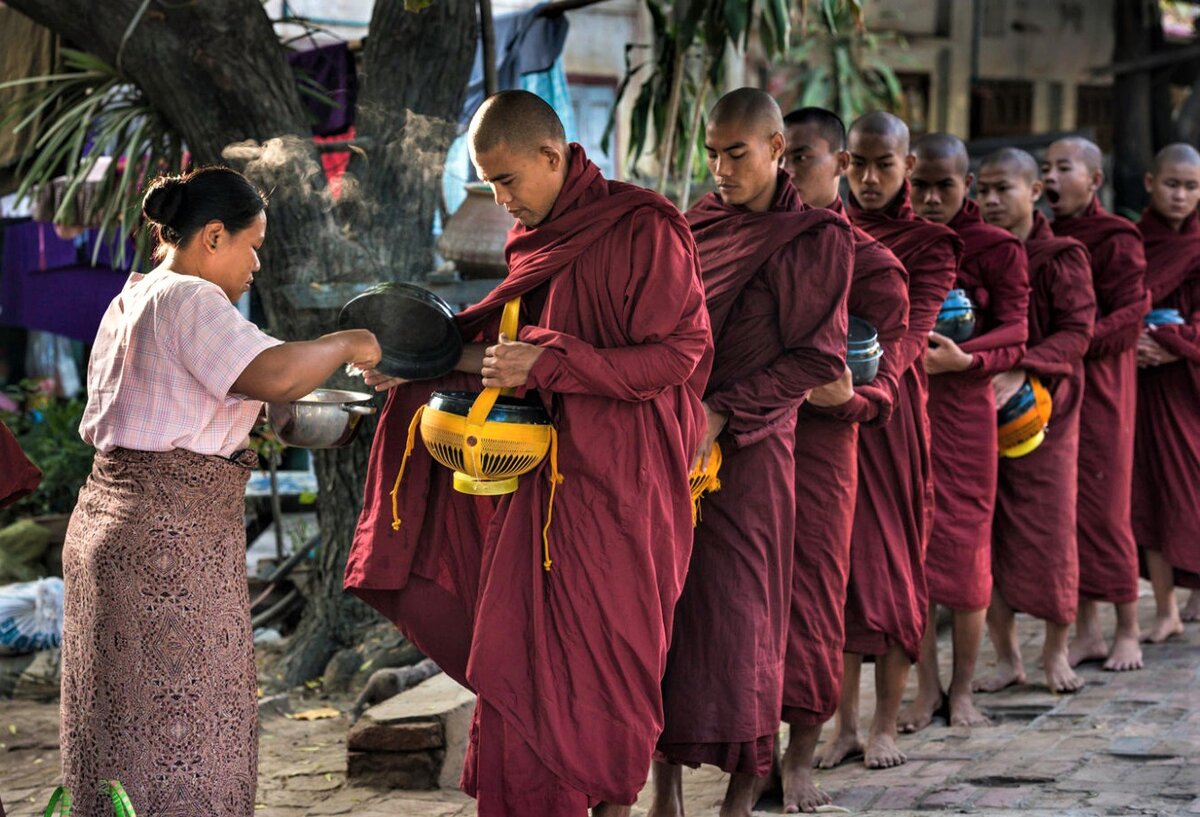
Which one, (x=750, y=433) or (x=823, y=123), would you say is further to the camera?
(x=823, y=123)

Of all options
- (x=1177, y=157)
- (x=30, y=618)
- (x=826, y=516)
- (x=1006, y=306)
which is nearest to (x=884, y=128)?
(x=1006, y=306)

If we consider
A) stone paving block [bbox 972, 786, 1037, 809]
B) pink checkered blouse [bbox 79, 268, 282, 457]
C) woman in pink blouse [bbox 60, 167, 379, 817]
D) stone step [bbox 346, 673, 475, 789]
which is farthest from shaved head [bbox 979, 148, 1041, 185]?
pink checkered blouse [bbox 79, 268, 282, 457]

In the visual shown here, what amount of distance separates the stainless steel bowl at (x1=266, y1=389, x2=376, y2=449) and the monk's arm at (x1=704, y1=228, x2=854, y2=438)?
3.31 feet

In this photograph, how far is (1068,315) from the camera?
6148mm

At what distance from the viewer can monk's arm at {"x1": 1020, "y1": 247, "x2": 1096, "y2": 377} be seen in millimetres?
6047

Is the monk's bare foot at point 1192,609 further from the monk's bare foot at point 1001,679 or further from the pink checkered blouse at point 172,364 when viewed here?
the pink checkered blouse at point 172,364

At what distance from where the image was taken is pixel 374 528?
412 cm

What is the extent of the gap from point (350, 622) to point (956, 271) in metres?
2.86

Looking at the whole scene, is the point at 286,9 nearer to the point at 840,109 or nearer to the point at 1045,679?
the point at 1045,679

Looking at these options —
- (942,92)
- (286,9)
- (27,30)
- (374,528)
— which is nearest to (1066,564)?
(374,528)

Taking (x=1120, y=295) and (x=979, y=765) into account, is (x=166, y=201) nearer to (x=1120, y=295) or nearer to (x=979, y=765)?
(x=979, y=765)

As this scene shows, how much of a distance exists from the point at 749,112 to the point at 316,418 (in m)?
1.56

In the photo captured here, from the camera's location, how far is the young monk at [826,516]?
4.58 metres

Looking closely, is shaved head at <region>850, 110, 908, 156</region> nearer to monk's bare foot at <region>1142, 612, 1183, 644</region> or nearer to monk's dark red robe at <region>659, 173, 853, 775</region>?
monk's dark red robe at <region>659, 173, 853, 775</region>
